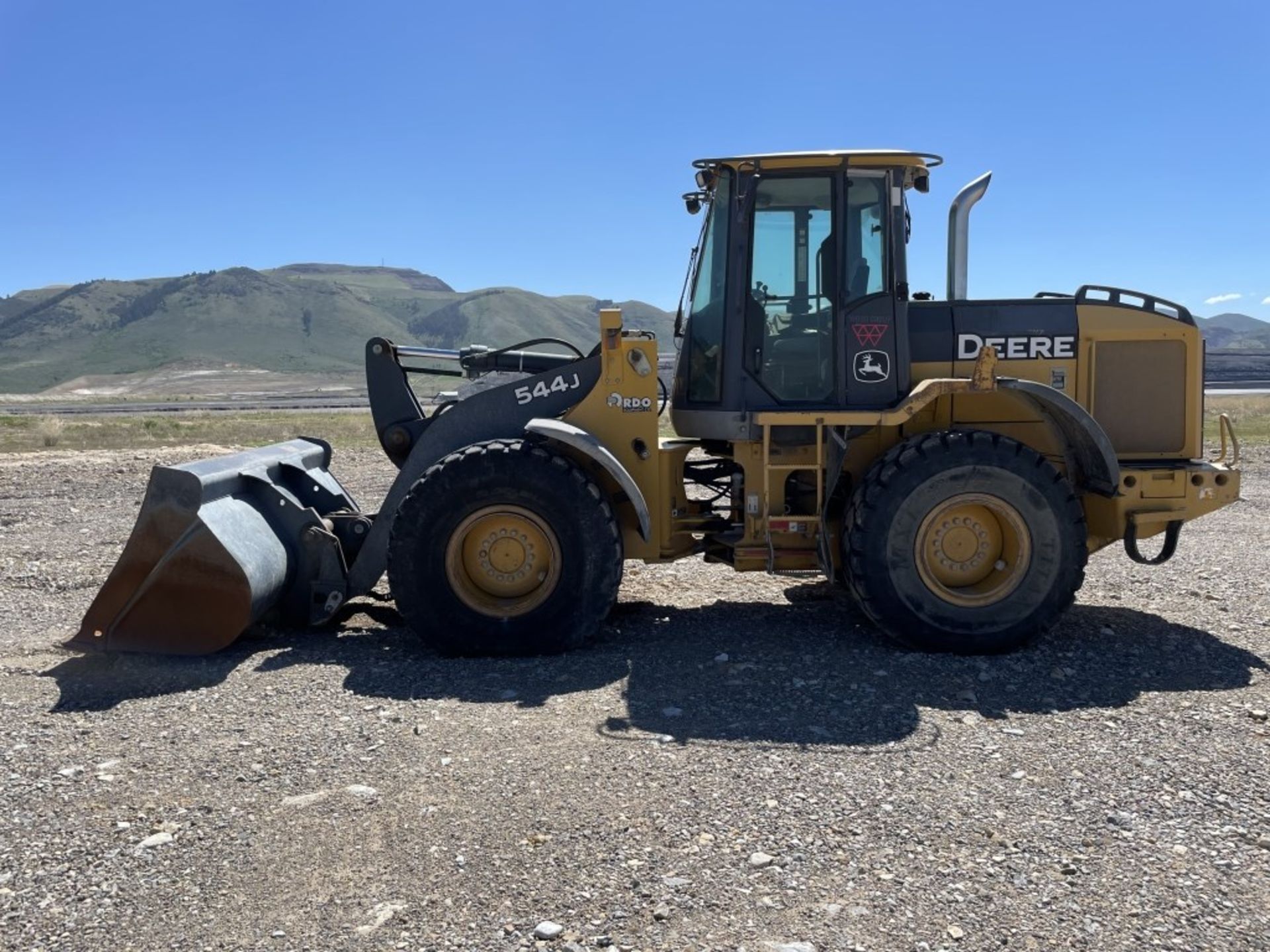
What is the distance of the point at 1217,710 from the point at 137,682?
570cm

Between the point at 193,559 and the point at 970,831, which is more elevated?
the point at 193,559

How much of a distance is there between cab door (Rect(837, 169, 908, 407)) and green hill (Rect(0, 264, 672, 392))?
133 metres

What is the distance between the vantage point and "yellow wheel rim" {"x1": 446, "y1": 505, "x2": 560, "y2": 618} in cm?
648

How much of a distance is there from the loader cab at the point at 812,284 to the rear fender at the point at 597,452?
2.44 ft

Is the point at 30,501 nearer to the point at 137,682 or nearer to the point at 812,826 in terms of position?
the point at 137,682

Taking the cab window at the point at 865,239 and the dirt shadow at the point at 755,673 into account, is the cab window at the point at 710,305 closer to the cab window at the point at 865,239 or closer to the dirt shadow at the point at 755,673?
the cab window at the point at 865,239

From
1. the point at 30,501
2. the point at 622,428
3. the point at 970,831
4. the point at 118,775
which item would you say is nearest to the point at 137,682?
the point at 118,775

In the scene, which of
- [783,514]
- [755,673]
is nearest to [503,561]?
[755,673]

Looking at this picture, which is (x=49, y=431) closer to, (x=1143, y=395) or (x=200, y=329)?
(x=1143, y=395)

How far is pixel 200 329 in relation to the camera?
167 m

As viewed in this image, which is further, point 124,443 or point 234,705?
point 124,443

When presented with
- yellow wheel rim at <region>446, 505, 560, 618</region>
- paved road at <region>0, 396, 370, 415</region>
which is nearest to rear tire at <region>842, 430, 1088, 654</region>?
yellow wheel rim at <region>446, 505, 560, 618</region>

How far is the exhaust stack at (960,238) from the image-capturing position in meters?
6.96

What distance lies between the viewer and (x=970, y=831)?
13.6 ft
